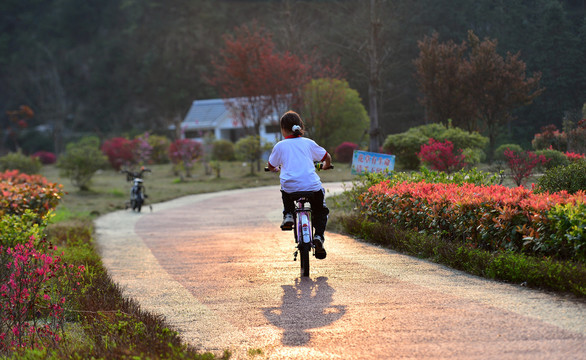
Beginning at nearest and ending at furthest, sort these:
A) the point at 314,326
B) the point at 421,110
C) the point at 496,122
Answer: the point at 314,326 → the point at 496,122 → the point at 421,110

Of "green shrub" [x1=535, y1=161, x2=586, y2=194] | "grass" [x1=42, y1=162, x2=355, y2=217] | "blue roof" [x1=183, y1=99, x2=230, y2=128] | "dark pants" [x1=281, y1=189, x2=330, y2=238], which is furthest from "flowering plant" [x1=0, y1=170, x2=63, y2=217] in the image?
"blue roof" [x1=183, y1=99, x2=230, y2=128]

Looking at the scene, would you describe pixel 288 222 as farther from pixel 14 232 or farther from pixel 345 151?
pixel 345 151

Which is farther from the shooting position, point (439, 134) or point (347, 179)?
point (347, 179)

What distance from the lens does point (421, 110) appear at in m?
25.3

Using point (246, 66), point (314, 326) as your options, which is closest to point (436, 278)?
point (314, 326)

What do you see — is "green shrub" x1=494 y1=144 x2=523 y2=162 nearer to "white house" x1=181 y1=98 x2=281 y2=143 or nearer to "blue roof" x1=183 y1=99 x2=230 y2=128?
"white house" x1=181 y1=98 x2=281 y2=143

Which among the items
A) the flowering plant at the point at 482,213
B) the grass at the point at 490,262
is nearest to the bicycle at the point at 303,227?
the grass at the point at 490,262

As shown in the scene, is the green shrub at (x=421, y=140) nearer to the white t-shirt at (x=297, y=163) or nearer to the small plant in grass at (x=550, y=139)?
the small plant in grass at (x=550, y=139)

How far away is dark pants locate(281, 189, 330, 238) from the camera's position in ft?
24.2

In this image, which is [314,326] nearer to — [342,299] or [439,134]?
[342,299]

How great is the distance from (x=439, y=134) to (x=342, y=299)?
15888 mm

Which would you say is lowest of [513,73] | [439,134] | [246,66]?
[439,134]

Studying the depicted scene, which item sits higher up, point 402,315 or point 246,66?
point 246,66

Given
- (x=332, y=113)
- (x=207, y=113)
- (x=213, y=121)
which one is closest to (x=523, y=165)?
(x=332, y=113)
